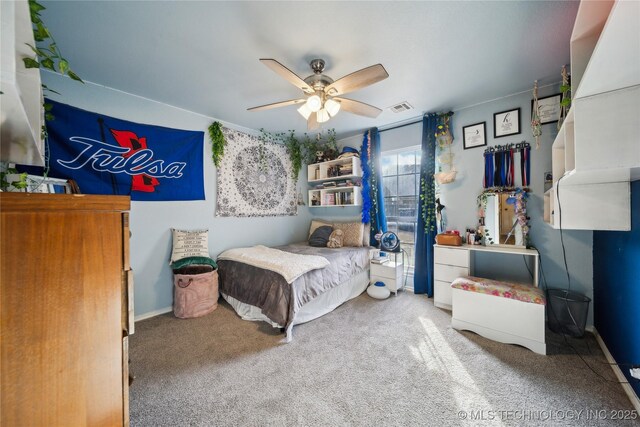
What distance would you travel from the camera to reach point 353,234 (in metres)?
3.82

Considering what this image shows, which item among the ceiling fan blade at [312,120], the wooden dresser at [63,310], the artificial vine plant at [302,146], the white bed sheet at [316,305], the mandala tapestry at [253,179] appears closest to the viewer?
the wooden dresser at [63,310]

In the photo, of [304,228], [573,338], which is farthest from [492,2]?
[304,228]

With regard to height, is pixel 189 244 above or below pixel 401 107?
below

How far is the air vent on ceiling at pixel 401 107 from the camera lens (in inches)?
113

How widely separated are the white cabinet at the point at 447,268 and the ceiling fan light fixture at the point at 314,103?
2.21 m

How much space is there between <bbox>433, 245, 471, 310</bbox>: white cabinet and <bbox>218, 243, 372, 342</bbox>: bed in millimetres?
996

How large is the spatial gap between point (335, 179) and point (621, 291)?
11.1ft

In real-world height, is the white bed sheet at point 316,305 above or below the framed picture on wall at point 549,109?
below

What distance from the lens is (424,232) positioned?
10.7 feet

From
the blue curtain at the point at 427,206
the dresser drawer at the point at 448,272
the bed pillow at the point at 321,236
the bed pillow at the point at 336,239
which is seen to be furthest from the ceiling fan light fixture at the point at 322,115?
the dresser drawer at the point at 448,272

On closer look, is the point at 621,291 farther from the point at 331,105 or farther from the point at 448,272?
the point at 331,105

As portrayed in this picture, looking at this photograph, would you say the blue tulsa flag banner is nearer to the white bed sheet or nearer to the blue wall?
the white bed sheet

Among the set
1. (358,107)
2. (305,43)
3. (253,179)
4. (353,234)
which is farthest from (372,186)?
(305,43)

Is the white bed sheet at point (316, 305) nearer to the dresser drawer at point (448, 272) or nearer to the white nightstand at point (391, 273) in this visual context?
the white nightstand at point (391, 273)
